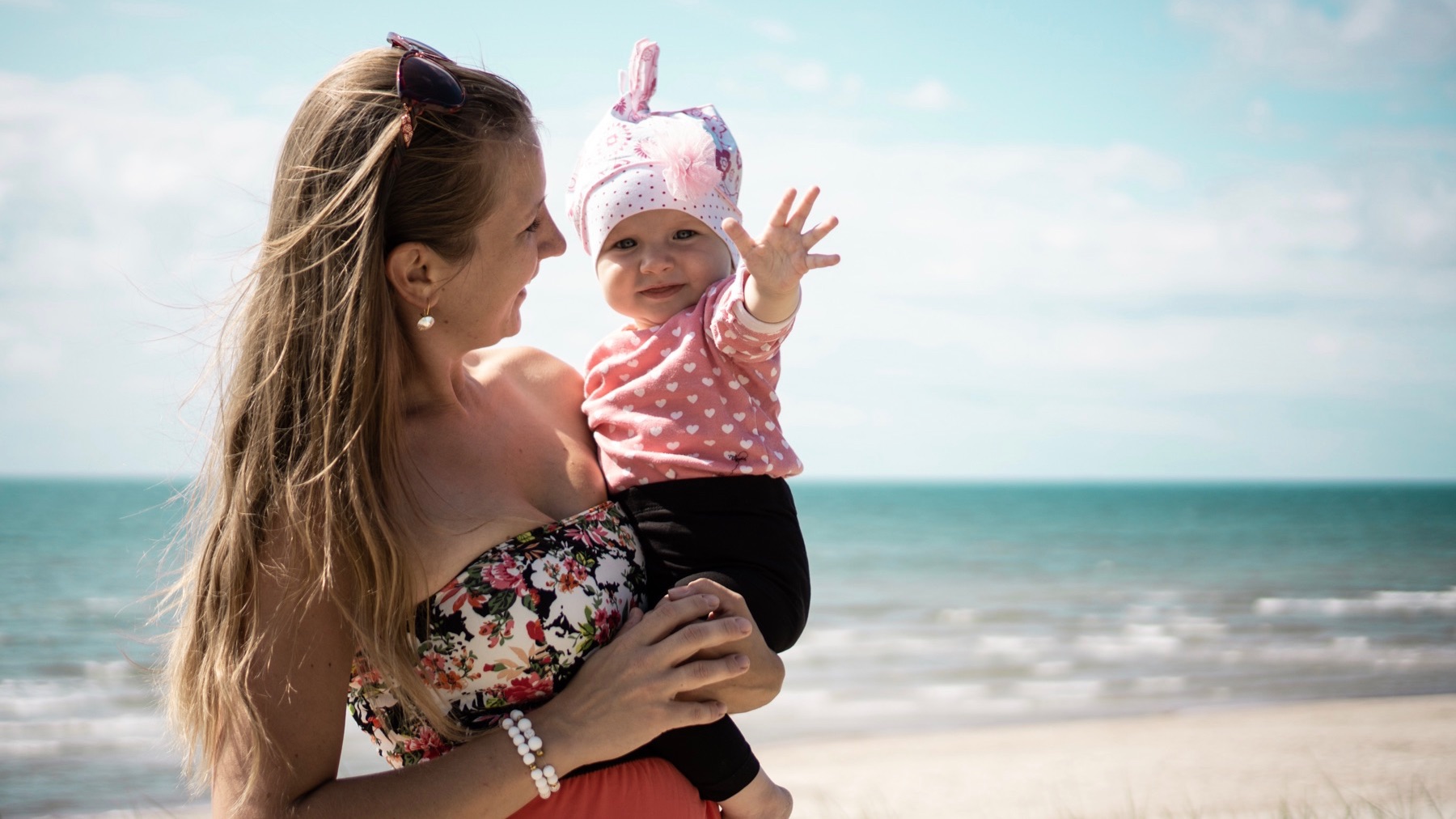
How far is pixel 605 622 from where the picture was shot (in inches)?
76.9

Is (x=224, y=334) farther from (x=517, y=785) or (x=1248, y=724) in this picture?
(x=1248, y=724)

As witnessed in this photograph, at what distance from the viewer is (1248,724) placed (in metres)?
9.23

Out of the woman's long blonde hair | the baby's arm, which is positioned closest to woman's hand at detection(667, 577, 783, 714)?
the woman's long blonde hair

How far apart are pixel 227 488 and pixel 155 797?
669 cm

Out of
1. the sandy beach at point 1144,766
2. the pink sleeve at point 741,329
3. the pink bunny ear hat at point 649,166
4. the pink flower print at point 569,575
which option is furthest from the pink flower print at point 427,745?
the sandy beach at point 1144,766

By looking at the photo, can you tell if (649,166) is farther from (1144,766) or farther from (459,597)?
(1144,766)

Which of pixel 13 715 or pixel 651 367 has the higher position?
pixel 651 367

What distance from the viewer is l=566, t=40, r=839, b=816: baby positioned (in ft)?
7.09

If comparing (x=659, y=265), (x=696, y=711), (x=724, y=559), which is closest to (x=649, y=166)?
(x=659, y=265)

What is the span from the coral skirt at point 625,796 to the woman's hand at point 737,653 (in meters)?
0.15

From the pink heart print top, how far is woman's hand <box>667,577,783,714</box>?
1.02ft

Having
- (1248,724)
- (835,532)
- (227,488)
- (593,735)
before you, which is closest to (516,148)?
(227,488)

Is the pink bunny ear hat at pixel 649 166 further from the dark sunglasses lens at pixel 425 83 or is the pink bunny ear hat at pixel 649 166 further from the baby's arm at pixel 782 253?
the dark sunglasses lens at pixel 425 83

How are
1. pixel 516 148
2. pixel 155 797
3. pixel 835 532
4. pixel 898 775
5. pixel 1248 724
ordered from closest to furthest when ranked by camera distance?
pixel 516 148, pixel 155 797, pixel 898 775, pixel 1248 724, pixel 835 532
